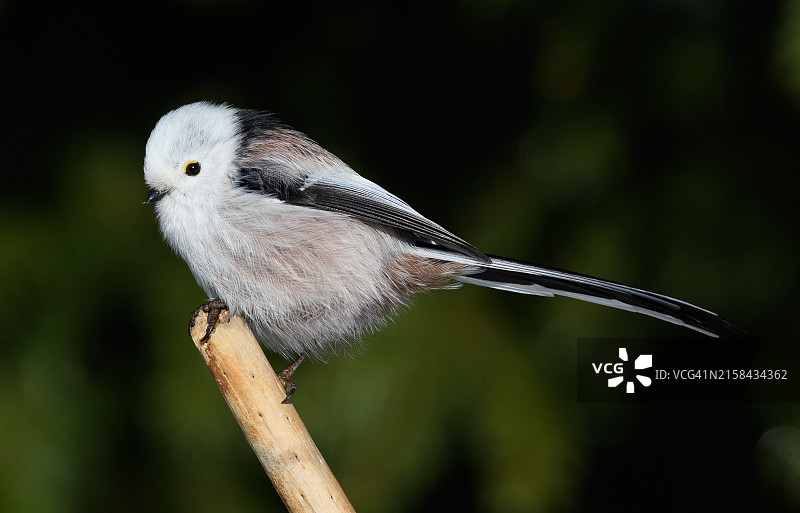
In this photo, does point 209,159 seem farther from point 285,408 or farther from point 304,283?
point 285,408

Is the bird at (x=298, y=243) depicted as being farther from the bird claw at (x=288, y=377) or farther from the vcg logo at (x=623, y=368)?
the vcg logo at (x=623, y=368)

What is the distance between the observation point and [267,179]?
3.85 feet

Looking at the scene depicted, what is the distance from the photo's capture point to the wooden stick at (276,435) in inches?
33.6

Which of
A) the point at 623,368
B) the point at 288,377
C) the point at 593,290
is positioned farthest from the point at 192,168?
the point at 623,368

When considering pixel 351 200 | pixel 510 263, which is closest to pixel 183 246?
pixel 351 200

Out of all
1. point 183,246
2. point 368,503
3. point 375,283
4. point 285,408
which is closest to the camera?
point 285,408

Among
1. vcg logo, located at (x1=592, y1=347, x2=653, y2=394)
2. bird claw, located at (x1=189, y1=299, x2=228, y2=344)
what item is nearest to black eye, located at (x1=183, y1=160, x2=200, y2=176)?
bird claw, located at (x1=189, y1=299, x2=228, y2=344)

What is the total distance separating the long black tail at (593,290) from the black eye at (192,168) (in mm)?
472

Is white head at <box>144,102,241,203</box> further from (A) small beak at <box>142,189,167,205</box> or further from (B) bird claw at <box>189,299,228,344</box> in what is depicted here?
(B) bird claw at <box>189,299,228,344</box>

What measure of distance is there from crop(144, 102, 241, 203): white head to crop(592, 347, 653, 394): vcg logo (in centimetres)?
92

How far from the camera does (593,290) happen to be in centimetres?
113

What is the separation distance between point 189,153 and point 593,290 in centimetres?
65

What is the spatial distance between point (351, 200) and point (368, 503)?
0.67 metres

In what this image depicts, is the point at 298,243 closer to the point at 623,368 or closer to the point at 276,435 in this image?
the point at 276,435
